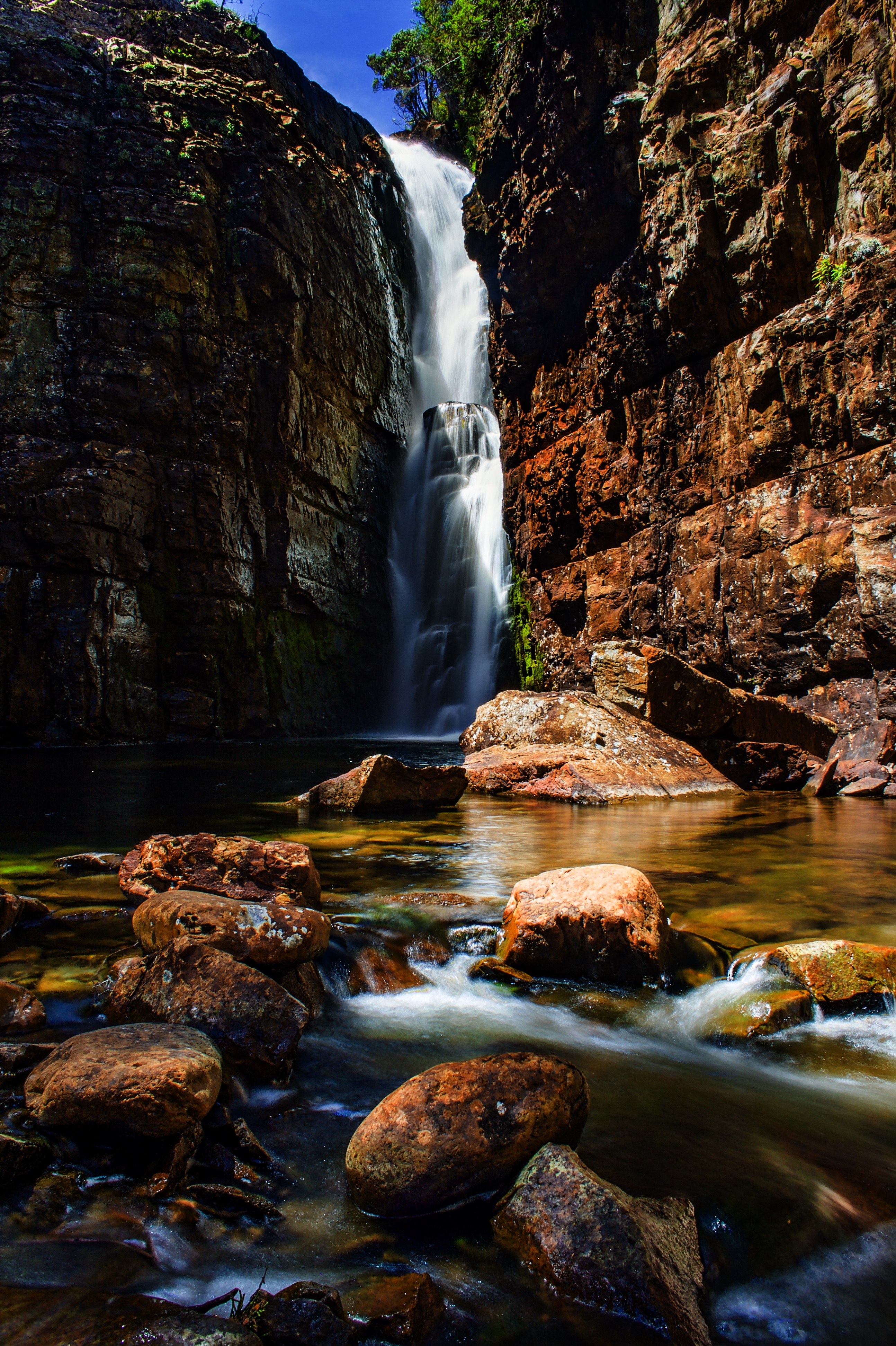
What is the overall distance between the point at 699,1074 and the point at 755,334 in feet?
44.8

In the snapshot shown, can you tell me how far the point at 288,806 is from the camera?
27.0 ft

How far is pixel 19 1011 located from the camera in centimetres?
277

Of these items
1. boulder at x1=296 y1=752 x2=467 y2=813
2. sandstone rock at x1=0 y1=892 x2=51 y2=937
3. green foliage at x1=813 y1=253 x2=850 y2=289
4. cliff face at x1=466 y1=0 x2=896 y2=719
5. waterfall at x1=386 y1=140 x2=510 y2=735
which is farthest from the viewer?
waterfall at x1=386 y1=140 x2=510 y2=735

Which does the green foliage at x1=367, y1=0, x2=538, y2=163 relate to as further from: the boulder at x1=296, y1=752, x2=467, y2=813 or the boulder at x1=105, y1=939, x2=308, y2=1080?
the boulder at x1=105, y1=939, x2=308, y2=1080

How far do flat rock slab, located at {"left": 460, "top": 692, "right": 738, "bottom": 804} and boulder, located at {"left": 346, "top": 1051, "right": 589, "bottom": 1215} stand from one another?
711 cm

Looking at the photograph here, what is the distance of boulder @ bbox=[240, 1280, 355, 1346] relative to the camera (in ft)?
4.68

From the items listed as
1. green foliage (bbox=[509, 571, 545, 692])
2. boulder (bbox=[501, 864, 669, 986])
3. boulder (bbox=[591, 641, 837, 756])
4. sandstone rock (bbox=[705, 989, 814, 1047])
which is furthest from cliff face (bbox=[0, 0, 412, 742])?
sandstone rock (bbox=[705, 989, 814, 1047])

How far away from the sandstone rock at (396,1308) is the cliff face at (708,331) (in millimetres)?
11137

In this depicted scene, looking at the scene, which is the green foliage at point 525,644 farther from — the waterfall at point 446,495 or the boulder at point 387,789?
the boulder at point 387,789

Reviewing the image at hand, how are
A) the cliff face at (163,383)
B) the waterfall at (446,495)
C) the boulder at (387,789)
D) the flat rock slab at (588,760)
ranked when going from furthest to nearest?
the waterfall at (446,495) → the cliff face at (163,383) → the flat rock slab at (588,760) → the boulder at (387,789)

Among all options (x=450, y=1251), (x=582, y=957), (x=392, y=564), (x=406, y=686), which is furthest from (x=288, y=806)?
(x=392, y=564)

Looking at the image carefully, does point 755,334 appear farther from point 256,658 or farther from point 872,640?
point 256,658

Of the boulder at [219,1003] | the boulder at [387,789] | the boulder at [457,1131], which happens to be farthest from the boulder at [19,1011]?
the boulder at [387,789]

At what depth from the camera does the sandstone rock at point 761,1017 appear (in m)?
2.99
